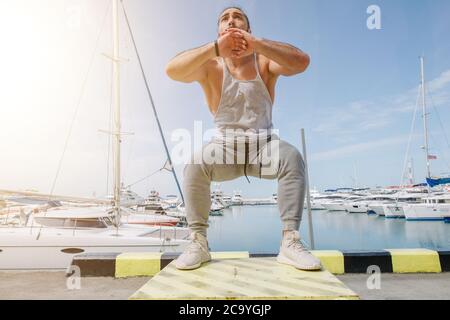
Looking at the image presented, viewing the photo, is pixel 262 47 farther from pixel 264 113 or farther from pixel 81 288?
pixel 81 288

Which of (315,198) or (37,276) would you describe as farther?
(315,198)

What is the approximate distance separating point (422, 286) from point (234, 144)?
1.97 m

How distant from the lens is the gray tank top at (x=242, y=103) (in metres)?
2.11

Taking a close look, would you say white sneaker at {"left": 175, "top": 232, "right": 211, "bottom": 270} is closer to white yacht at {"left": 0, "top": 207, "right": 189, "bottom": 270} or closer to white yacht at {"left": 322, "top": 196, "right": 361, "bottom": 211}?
white yacht at {"left": 0, "top": 207, "right": 189, "bottom": 270}

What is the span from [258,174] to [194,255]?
28.0 inches

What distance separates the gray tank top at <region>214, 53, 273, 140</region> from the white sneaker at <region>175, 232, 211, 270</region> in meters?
0.77

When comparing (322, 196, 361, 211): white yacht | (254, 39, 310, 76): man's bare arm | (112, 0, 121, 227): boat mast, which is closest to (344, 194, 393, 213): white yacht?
(322, 196, 361, 211): white yacht

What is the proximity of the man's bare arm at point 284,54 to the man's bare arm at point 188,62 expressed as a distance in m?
0.32

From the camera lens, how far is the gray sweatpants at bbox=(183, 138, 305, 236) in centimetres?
193

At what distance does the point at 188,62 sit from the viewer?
6.30ft

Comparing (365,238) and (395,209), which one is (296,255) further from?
(395,209)

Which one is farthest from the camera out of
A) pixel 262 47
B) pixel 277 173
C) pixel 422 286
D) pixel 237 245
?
pixel 237 245
